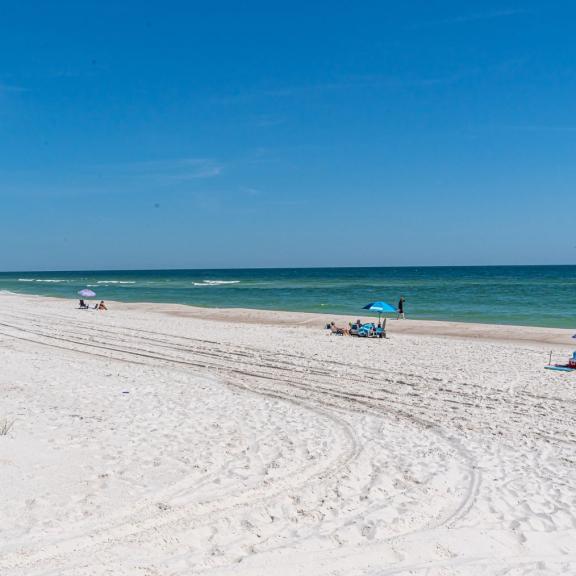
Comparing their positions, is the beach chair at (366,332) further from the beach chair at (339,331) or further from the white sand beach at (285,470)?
the white sand beach at (285,470)

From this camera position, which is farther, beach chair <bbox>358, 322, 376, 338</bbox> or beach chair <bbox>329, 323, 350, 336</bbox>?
beach chair <bbox>329, 323, 350, 336</bbox>

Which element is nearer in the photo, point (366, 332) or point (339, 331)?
point (366, 332)

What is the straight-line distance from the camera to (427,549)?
204 inches

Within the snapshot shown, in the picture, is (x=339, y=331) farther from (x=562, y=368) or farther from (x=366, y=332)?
(x=562, y=368)

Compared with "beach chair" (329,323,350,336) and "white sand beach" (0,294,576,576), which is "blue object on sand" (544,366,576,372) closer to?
"white sand beach" (0,294,576,576)

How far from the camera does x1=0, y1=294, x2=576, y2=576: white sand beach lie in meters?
4.97

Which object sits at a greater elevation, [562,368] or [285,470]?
[285,470]

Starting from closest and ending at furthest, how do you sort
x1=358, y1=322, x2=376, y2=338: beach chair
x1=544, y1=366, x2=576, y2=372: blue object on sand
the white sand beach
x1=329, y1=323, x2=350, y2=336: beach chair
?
the white sand beach → x1=544, y1=366, x2=576, y2=372: blue object on sand → x1=358, y1=322, x2=376, y2=338: beach chair → x1=329, y1=323, x2=350, y2=336: beach chair

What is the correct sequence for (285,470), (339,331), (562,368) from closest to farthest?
(285,470), (562,368), (339,331)

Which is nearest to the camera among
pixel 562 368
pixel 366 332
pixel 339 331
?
pixel 562 368

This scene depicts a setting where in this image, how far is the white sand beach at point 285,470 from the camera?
16.3ft

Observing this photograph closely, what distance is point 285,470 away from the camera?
698 centimetres

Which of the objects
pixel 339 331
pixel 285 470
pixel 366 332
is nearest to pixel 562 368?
pixel 366 332

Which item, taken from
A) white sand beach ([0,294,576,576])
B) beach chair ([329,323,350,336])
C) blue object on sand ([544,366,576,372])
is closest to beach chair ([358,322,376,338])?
beach chair ([329,323,350,336])
